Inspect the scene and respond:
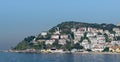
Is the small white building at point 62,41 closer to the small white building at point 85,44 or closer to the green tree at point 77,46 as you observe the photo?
the green tree at point 77,46

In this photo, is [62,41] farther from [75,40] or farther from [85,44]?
[85,44]

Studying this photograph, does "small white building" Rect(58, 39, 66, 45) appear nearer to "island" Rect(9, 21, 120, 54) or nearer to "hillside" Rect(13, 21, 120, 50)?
"island" Rect(9, 21, 120, 54)

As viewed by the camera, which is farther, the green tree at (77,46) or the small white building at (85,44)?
the small white building at (85,44)

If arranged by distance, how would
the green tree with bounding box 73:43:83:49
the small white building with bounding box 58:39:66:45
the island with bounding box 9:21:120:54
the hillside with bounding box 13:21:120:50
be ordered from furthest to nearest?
the hillside with bounding box 13:21:120:50 → the small white building with bounding box 58:39:66:45 → the green tree with bounding box 73:43:83:49 → the island with bounding box 9:21:120:54

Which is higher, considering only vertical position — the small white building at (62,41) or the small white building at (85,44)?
the small white building at (62,41)

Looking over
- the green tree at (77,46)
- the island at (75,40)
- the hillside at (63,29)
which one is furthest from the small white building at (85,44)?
the hillside at (63,29)

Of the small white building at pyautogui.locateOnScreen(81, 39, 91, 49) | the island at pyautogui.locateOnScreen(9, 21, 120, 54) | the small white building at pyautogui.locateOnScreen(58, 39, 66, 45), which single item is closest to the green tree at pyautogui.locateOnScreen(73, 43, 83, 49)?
the island at pyautogui.locateOnScreen(9, 21, 120, 54)

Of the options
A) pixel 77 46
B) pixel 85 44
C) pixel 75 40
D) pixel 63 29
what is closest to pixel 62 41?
pixel 75 40

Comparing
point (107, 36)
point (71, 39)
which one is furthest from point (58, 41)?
point (107, 36)

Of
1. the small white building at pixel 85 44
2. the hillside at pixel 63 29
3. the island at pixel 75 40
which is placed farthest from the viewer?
the hillside at pixel 63 29
